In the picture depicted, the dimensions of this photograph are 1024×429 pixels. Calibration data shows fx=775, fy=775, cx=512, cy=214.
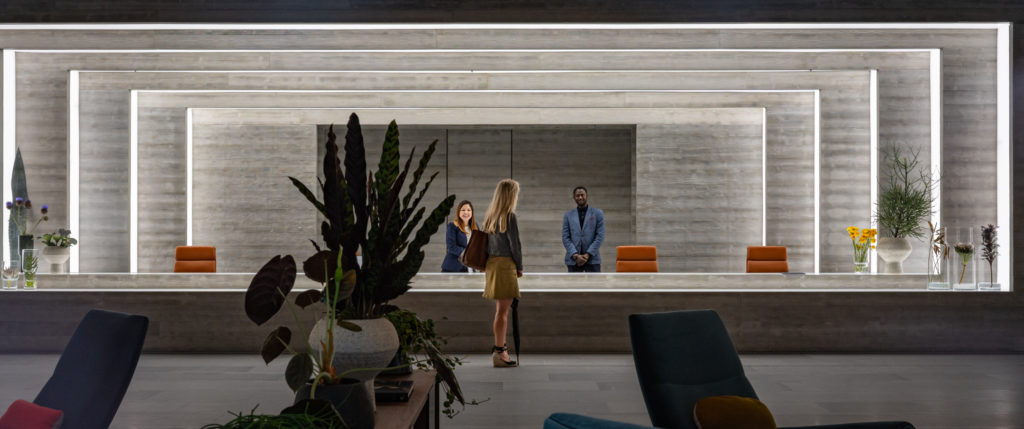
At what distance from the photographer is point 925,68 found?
8508 millimetres

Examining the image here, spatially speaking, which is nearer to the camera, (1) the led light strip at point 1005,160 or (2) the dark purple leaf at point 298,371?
(2) the dark purple leaf at point 298,371

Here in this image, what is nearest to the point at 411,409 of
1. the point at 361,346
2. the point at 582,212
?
the point at 361,346

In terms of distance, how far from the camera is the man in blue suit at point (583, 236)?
7.57m

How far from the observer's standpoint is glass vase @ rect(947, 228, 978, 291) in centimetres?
647

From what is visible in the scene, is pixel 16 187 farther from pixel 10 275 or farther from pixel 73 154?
pixel 10 275

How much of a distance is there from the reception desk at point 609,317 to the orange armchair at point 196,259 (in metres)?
1.33

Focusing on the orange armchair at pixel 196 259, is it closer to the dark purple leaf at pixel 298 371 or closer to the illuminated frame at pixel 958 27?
the illuminated frame at pixel 958 27

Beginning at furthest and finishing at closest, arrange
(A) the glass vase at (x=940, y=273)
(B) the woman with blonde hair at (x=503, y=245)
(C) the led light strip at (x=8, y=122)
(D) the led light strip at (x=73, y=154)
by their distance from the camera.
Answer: (D) the led light strip at (x=73, y=154)
(C) the led light strip at (x=8, y=122)
(A) the glass vase at (x=940, y=273)
(B) the woman with blonde hair at (x=503, y=245)

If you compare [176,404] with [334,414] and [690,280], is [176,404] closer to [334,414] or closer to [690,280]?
[334,414]

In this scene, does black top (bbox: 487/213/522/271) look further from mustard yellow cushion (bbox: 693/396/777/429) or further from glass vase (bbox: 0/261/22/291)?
glass vase (bbox: 0/261/22/291)

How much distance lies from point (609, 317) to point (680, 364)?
381 centimetres

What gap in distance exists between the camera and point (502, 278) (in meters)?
5.60

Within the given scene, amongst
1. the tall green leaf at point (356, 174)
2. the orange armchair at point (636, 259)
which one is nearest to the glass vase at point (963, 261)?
the orange armchair at point (636, 259)
